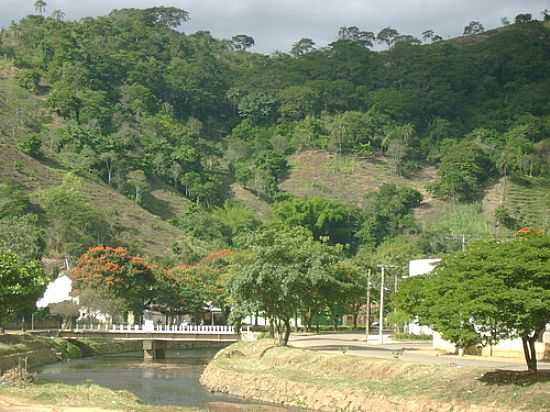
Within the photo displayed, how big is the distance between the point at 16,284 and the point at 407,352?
27.5 metres

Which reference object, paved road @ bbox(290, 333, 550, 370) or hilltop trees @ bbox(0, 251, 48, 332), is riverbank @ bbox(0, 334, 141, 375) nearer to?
hilltop trees @ bbox(0, 251, 48, 332)

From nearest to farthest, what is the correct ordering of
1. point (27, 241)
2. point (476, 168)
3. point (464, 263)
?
point (464, 263) → point (27, 241) → point (476, 168)

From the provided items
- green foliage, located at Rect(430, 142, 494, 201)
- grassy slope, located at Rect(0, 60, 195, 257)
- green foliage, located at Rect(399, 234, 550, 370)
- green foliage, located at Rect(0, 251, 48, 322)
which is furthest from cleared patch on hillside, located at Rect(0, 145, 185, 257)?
green foliage, located at Rect(399, 234, 550, 370)

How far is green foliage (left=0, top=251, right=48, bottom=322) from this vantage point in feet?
242

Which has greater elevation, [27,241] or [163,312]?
[27,241]

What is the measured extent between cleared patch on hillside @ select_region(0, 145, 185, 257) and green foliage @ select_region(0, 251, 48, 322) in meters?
69.6

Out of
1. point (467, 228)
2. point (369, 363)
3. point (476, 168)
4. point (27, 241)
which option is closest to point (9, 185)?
point (27, 241)

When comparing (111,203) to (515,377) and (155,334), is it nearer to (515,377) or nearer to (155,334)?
(155,334)

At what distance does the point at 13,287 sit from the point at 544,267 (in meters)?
41.9

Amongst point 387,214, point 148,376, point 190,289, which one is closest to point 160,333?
point 190,289

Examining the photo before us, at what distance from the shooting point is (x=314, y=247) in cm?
7350

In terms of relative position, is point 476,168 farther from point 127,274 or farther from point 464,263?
point 464,263

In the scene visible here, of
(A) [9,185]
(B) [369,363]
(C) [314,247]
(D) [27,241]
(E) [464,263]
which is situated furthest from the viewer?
(A) [9,185]

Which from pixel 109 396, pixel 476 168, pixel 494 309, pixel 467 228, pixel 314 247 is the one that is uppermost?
pixel 476 168
